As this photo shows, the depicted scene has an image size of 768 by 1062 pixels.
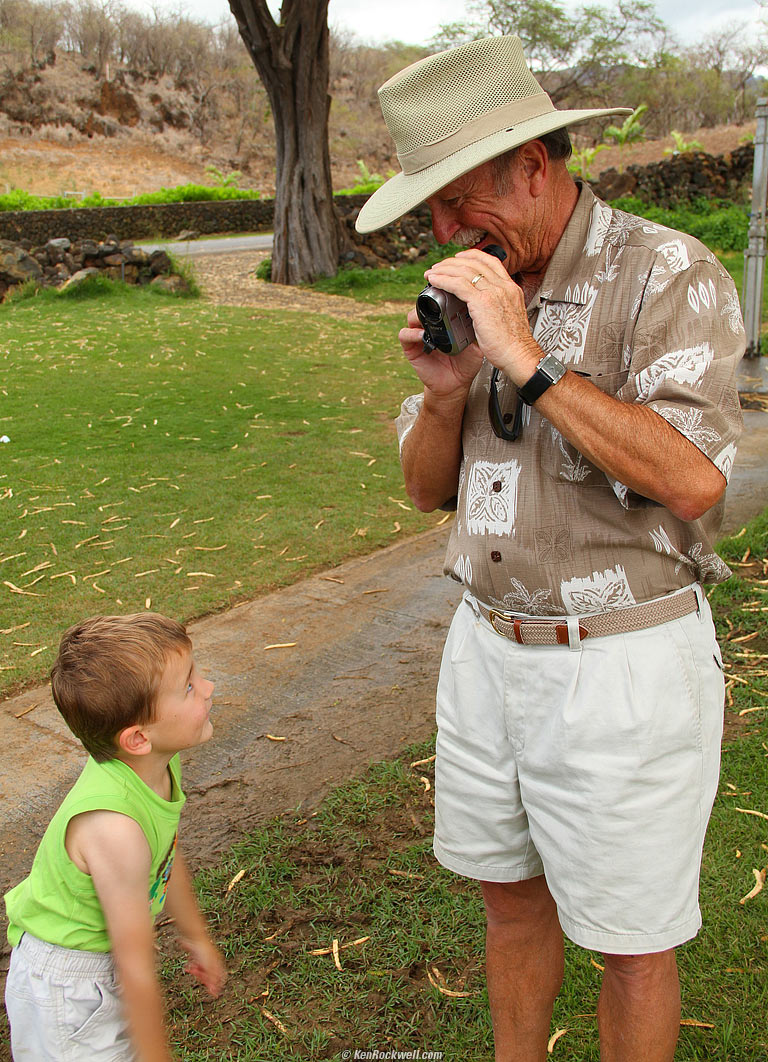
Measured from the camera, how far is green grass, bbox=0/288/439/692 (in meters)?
4.87

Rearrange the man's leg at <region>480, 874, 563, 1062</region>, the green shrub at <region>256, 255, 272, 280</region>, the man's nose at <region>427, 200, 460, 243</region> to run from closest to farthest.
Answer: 1. the man's nose at <region>427, 200, 460, 243</region>
2. the man's leg at <region>480, 874, 563, 1062</region>
3. the green shrub at <region>256, 255, 272, 280</region>

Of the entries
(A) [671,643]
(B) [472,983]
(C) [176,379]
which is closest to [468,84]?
(A) [671,643]

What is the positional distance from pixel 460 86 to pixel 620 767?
1330 millimetres

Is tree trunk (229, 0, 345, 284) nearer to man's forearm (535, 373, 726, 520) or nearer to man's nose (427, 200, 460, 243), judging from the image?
man's nose (427, 200, 460, 243)

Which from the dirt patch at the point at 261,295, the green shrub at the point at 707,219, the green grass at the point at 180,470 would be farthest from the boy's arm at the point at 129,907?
the green shrub at the point at 707,219

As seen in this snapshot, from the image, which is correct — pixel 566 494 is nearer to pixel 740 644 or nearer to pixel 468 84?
pixel 468 84

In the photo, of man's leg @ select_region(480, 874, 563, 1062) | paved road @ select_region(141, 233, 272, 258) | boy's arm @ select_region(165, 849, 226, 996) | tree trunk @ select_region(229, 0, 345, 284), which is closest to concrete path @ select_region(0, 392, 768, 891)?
boy's arm @ select_region(165, 849, 226, 996)

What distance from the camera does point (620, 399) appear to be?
1.74 meters

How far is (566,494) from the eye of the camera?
71.1 inches

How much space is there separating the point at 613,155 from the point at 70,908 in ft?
104

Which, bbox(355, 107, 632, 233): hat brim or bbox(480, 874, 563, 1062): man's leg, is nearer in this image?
bbox(355, 107, 632, 233): hat brim

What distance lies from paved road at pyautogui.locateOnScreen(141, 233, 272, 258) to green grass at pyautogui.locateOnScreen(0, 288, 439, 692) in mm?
8680

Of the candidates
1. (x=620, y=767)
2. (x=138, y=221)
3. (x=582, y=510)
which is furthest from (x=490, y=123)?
(x=138, y=221)

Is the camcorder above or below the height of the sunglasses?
above
